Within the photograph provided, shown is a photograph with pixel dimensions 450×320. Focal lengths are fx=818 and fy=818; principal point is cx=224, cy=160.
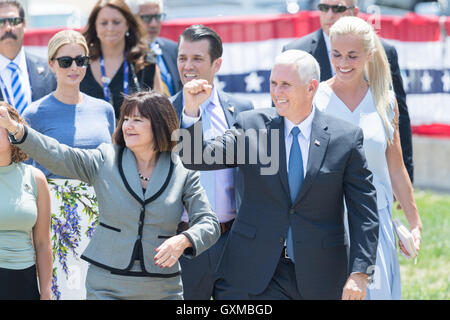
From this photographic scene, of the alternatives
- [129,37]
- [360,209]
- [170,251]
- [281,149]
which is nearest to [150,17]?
[129,37]

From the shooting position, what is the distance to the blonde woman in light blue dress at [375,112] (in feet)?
16.0

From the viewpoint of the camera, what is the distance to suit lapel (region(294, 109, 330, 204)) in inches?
165

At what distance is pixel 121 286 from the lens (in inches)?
162

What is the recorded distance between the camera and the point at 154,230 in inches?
166

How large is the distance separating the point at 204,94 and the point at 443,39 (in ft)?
27.0

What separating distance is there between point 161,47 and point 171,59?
15 centimetres

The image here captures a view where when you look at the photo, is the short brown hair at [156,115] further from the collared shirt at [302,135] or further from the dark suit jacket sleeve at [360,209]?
the dark suit jacket sleeve at [360,209]

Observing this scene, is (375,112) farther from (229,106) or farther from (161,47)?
(161,47)

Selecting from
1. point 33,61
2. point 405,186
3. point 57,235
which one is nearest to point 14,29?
point 33,61

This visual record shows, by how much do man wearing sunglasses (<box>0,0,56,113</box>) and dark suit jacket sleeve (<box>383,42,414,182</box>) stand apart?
247 centimetres

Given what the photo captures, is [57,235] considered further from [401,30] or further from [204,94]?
[401,30]

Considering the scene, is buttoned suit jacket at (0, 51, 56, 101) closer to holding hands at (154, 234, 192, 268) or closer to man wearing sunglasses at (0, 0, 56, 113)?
man wearing sunglasses at (0, 0, 56, 113)

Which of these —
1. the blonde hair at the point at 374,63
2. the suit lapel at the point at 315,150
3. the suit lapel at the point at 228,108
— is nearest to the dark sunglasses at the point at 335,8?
the blonde hair at the point at 374,63

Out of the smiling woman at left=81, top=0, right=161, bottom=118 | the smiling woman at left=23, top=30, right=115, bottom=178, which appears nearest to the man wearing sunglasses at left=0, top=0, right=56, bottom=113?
the smiling woman at left=81, top=0, right=161, bottom=118
